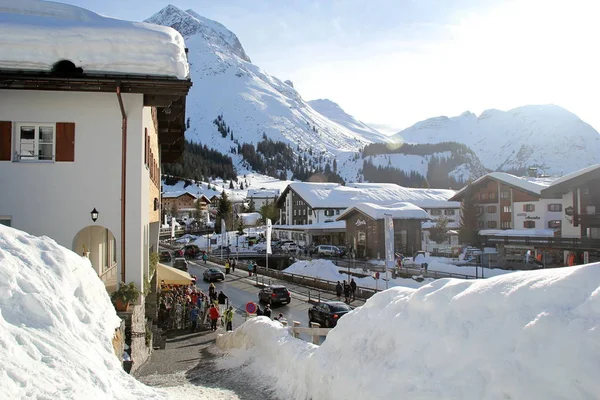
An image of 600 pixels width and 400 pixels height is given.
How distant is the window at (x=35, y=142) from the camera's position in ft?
45.6

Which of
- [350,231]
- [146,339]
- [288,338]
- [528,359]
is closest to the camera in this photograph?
[528,359]

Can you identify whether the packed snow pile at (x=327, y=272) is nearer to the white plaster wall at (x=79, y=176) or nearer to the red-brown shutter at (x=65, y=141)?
the white plaster wall at (x=79, y=176)

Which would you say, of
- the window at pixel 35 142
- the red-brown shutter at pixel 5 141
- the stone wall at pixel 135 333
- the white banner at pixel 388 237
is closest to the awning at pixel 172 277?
the stone wall at pixel 135 333

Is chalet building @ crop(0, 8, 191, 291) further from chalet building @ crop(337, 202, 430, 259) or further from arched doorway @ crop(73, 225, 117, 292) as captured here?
chalet building @ crop(337, 202, 430, 259)

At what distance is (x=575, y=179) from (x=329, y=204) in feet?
140

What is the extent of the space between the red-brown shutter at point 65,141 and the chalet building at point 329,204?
55944mm

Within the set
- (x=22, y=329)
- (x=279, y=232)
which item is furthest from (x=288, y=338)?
(x=279, y=232)

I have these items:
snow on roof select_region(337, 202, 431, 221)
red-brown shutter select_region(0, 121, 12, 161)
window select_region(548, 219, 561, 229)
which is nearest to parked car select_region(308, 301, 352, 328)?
red-brown shutter select_region(0, 121, 12, 161)

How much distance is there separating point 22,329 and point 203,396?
185 inches

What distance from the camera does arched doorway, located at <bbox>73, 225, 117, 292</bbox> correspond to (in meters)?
16.7

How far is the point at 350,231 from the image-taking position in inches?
2269

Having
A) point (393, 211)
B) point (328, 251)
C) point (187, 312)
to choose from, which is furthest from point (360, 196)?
point (187, 312)

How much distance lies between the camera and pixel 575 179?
36.4 m

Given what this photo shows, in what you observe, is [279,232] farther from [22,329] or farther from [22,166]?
[22,329]
